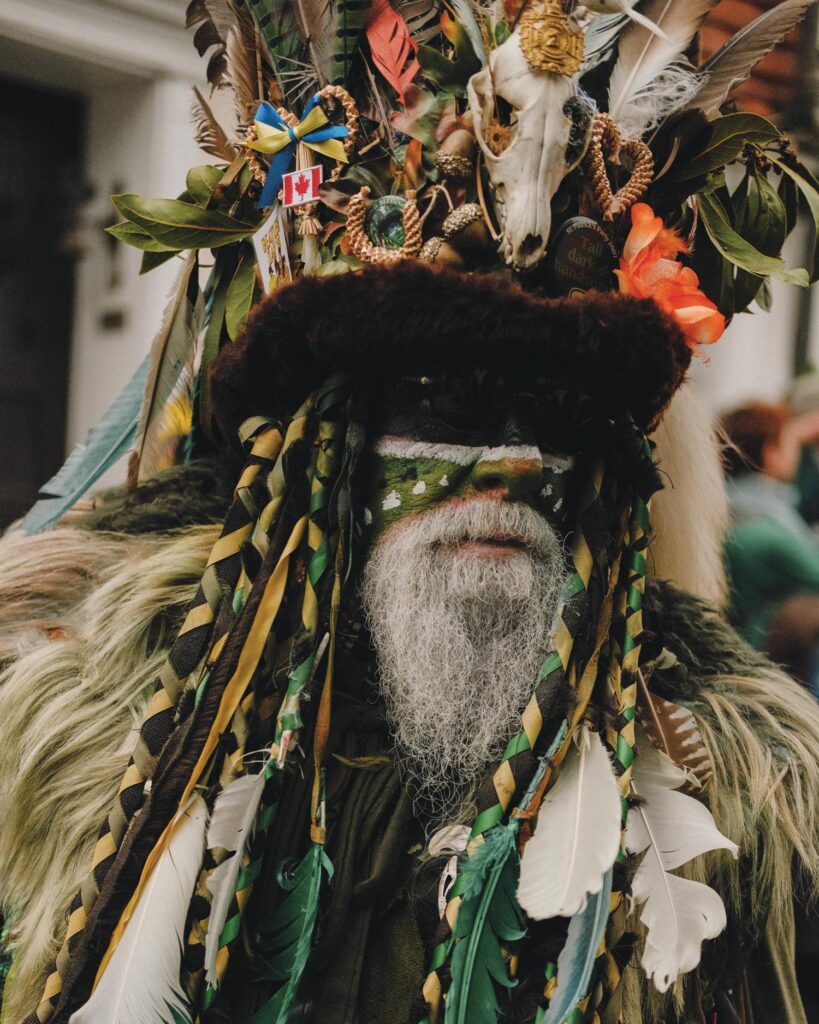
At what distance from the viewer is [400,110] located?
1.68 metres

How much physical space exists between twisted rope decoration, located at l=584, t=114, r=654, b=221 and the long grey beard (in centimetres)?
44

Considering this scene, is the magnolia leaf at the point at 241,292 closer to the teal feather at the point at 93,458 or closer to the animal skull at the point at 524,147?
the teal feather at the point at 93,458

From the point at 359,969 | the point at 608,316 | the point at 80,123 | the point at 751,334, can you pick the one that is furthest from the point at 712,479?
the point at 751,334

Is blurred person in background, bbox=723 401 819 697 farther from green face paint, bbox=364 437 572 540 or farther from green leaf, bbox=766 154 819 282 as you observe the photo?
green face paint, bbox=364 437 572 540

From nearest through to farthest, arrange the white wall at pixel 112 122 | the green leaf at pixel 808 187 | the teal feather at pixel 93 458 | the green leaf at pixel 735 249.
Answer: the green leaf at pixel 735 249, the green leaf at pixel 808 187, the teal feather at pixel 93 458, the white wall at pixel 112 122

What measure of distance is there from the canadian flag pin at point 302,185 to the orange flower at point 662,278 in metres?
0.43

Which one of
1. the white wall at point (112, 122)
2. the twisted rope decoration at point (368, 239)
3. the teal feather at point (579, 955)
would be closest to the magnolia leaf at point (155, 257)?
the twisted rope decoration at point (368, 239)

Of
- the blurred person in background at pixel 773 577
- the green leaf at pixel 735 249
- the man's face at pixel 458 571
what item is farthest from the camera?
the blurred person in background at pixel 773 577

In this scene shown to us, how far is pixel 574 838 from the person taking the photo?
1.50 m

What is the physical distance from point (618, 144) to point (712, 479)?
0.68 metres

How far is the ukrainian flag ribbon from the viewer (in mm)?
1685

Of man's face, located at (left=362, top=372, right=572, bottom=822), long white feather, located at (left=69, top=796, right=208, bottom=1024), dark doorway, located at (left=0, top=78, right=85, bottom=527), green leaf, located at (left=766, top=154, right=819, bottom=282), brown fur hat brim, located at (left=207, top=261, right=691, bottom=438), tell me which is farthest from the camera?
dark doorway, located at (left=0, top=78, right=85, bottom=527)

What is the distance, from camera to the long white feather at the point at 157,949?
1425mm

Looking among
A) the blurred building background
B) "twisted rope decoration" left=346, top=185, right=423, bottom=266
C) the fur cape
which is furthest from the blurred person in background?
"twisted rope decoration" left=346, top=185, right=423, bottom=266
